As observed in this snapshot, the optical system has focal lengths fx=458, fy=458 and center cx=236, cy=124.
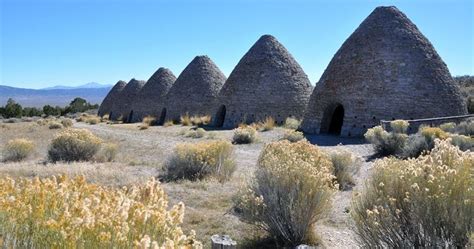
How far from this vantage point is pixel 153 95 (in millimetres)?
36438

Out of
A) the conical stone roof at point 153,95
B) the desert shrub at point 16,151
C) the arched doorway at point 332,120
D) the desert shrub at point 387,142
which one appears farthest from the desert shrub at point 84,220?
the conical stone roof at point 153,95

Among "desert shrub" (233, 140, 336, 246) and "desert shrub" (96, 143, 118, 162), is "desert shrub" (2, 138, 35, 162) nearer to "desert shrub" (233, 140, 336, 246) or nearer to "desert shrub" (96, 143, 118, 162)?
"desert shrub" (96, 143, 118, 162)

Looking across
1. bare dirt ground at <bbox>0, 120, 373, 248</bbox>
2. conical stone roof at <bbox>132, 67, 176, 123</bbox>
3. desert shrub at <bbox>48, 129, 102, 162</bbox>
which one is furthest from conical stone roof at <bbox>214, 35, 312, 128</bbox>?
desert shrub at <bbox>48, 129, 102, 162</bbox>

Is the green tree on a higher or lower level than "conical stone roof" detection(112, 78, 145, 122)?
lower

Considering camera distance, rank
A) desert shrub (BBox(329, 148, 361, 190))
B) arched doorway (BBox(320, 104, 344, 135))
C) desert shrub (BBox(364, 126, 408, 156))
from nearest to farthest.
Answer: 1. desert shrub (BBox(329, 148, 361, 190))
2. desert shrub (BBox(364, 126, 408, 156))
3. arched doorway (BBox(320, 104, 344, 135))

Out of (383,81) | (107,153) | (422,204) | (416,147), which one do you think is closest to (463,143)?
(416,147)

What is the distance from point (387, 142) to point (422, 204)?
359 inches

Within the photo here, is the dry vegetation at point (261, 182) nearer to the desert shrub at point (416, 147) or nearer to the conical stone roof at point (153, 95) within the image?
the desert shrub at point (416, 147)

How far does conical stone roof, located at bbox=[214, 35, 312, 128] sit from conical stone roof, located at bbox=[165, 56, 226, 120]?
452 cm

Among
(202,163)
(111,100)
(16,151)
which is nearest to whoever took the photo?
(202,163)

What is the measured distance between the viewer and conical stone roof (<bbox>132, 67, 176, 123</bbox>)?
1407 inches

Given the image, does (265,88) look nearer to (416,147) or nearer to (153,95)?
(416,147)

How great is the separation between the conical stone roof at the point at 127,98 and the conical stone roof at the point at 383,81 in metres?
24.4

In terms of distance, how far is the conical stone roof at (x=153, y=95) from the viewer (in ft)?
117
